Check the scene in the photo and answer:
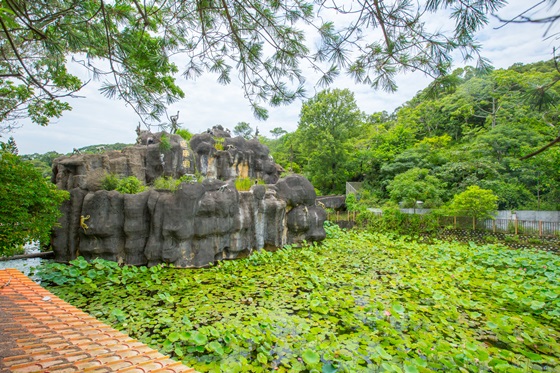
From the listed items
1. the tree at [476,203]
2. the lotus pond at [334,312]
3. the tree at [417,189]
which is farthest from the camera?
the tree at [417,189]

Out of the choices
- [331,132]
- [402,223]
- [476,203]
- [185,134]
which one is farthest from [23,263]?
[331,132]

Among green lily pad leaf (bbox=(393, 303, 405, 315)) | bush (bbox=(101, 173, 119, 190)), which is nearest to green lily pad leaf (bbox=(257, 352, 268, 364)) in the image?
green lily pad leaf (bbox=(393, 303, 405, 315))

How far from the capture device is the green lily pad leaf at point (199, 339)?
118 inches

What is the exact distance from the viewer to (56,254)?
22.1 feet

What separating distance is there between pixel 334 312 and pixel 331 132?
18.4m

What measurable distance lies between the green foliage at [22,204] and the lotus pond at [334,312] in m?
0.91

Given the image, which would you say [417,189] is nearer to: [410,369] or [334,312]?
[334,312]

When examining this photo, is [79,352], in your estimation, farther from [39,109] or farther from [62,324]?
[39,109]

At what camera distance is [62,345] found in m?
1.84

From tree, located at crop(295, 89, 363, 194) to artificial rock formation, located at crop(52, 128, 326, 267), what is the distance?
39.0 feet

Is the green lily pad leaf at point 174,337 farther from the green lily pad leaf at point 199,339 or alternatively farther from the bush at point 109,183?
the bush at point 109,183

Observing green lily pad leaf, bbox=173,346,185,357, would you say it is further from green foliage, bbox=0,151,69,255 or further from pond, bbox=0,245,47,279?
pond, bbox=0,245,47,279

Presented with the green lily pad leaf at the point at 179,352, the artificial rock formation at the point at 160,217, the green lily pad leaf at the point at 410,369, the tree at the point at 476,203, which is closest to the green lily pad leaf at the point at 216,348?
the green lily pad leaf at the point at 179,352

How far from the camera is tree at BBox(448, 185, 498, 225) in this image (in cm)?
1101
